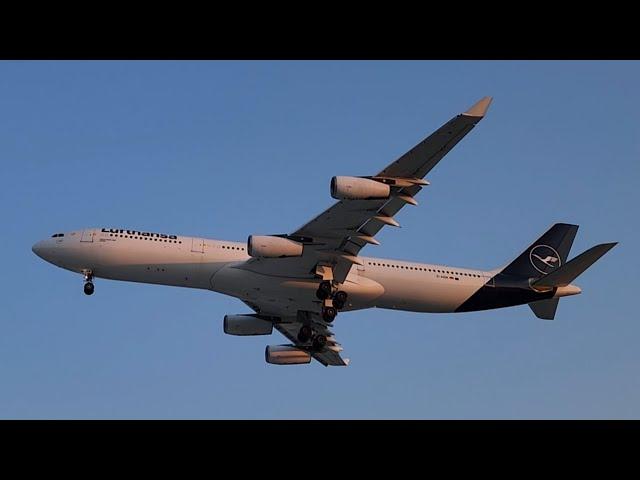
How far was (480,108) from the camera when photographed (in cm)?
4453

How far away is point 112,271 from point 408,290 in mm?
15979

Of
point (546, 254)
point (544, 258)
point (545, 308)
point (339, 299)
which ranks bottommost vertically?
point (339, 299)

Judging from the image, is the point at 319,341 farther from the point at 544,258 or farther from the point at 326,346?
the point at 544,258

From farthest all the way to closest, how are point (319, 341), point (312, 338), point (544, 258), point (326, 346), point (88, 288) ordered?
point (326, 346), point (544, 258), point (319, 341), point (312, 338), point (88, 288)

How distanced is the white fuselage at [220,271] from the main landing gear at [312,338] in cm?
248

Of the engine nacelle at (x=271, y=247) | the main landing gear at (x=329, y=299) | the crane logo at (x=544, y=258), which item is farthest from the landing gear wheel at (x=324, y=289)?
the crane logo at (x=544, y=258)

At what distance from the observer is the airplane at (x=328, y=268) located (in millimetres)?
50688

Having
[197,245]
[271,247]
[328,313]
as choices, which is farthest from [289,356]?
[271,247]

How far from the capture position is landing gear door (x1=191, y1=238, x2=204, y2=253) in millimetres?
54375

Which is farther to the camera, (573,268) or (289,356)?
(289,356)

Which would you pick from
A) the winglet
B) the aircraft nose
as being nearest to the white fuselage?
the aircraft nose

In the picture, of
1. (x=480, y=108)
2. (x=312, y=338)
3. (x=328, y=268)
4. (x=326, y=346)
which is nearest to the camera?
(x=480, y=108)

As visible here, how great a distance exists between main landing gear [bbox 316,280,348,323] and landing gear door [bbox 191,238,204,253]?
6570 mm

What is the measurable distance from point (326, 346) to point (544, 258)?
14.2 meters
